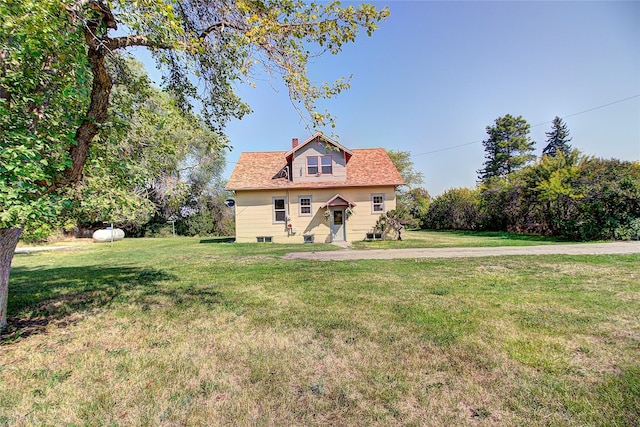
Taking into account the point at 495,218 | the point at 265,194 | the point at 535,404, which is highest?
the point at 265,194

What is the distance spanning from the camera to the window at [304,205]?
17.7 meters

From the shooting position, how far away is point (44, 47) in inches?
127

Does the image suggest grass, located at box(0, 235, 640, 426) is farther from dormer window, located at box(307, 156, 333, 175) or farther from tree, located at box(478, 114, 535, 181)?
tree, located at box(478, 114, 535, 181)

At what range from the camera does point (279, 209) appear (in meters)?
17.7

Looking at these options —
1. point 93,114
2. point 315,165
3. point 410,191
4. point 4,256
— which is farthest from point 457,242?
point 410,191

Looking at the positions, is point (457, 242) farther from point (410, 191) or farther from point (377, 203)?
point (410, 191)

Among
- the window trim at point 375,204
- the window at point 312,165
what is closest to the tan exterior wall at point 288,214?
the window trim at point 375,204

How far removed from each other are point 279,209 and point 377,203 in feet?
18.9

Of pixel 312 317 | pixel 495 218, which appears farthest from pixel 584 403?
pixel 495 218

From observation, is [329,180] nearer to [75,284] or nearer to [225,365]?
[75,284]

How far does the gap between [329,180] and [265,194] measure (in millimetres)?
3847

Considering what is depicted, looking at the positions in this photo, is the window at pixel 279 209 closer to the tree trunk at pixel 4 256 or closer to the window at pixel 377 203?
the window at pixel 377 203

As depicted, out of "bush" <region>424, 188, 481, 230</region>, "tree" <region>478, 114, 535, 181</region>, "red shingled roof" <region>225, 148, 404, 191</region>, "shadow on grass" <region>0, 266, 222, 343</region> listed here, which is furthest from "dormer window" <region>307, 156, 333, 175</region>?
"tree" <region>478, 114, 535, 181</region>

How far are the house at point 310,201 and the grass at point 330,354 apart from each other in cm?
1118
